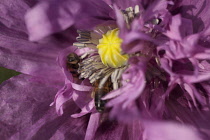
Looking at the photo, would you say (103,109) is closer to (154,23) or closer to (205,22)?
(154,23)

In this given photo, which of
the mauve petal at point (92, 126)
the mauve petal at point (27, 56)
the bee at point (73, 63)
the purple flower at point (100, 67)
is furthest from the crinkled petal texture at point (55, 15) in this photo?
the mauve petal at point (92, 126)

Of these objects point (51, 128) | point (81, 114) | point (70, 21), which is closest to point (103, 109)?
point (81, 114)

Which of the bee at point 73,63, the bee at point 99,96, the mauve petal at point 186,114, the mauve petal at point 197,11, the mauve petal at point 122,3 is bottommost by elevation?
the mauve petal at point 186,114

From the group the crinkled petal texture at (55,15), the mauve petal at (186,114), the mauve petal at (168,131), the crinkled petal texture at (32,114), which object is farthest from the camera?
the crinkled petal texture at (32,114)

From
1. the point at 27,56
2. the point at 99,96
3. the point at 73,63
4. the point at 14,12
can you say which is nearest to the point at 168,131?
the point at 99,96

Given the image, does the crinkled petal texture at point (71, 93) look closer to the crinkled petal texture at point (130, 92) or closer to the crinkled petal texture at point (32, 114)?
the crinkled petal texture at point (32, 114)

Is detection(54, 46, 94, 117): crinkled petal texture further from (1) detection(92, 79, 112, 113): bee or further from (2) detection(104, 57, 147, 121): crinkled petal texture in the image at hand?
(2) detection(104, 57, 147, 121): crinkled petal texture

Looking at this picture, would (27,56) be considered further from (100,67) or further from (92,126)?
(92,126)

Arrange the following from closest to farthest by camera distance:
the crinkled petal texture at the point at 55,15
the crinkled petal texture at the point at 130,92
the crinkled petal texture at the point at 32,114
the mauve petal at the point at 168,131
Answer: the mauve petal at the point at 168,131 < the crinkled petal texture at the point at 130,92 < the crinkled petal texture at the point at 55,15 < the crinkled petal texture at the point at 32,114
